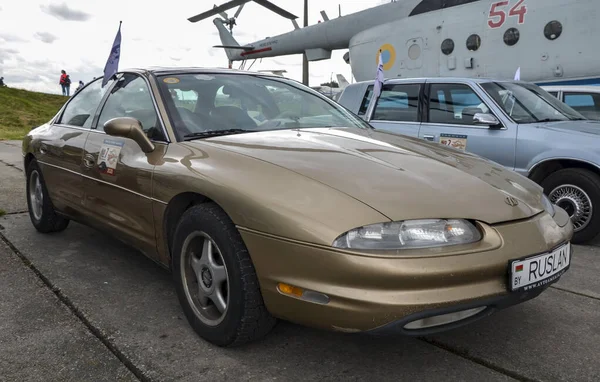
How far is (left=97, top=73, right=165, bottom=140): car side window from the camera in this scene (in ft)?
9.60

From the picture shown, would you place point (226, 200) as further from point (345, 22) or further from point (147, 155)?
point (345, 22)

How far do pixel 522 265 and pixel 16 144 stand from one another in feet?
44.6

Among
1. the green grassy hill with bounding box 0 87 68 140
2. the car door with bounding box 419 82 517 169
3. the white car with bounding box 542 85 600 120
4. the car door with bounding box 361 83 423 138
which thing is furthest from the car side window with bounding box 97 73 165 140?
the green grassy hill with bounding box 0 87 68 140

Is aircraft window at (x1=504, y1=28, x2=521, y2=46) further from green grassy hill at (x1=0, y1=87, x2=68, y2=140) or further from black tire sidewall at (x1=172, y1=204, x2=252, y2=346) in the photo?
green grassy hill at (x1=0, y1=87, x2=68, y2=140)

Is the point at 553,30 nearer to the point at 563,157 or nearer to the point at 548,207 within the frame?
the point at 563,157

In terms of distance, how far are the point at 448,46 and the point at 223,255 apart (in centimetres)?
1023

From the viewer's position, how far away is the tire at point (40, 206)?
4172mm

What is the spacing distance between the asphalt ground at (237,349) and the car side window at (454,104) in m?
2.43

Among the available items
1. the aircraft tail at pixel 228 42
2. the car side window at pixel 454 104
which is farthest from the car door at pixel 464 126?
the aircraft tail at pixel 228 42

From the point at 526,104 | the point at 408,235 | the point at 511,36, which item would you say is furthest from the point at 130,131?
the point at 511,36

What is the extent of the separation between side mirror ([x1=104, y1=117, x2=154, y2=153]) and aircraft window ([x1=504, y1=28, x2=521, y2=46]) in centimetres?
925

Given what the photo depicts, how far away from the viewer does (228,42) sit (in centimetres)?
2369

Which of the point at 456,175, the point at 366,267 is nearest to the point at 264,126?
the point at 456,175

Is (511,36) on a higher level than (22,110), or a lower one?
higher
